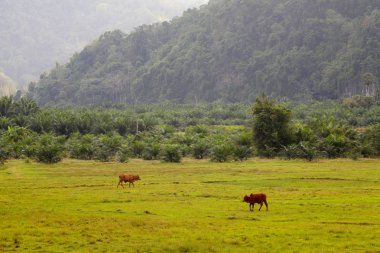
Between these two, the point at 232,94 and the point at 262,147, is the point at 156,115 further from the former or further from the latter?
the point at 232,94

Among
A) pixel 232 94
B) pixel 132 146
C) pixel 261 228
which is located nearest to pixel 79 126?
pixel 132 146

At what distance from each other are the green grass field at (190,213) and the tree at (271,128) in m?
19.7

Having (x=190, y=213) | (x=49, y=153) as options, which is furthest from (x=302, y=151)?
(x=190, y=213)

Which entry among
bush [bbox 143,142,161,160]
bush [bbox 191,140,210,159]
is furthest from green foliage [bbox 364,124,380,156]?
bush [bbox 143,142,161,160]

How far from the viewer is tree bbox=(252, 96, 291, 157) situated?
201 feet

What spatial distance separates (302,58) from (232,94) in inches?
1061

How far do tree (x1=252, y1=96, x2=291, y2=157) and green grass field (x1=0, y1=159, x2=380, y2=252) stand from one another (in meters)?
19.7

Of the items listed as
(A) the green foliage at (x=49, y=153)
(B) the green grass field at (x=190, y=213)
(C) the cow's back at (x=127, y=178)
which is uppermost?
(A) the green foliage at (x=49, y=153)

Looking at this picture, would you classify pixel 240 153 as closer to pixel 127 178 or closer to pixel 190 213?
pixel 127 178

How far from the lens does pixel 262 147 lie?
6197 cm

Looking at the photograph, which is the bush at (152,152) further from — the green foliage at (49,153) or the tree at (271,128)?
the tree at (271,128)

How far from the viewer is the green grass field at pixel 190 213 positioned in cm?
1792

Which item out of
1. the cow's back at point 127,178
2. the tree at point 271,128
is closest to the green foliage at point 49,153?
the cow's back at point 127,178

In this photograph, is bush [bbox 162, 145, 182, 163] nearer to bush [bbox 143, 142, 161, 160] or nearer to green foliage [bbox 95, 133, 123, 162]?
bush [bbox 143, 142, 161, 160]
